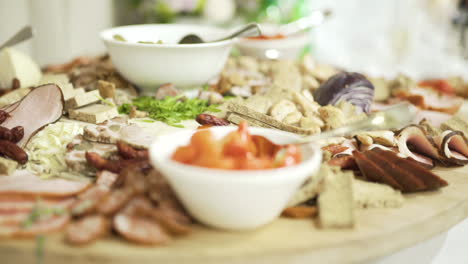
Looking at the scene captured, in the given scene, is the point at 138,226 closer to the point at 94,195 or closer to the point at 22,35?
the point at 94,195

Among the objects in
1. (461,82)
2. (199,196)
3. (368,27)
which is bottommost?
(368,27)

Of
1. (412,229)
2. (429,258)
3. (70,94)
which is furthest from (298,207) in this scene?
(70,94)

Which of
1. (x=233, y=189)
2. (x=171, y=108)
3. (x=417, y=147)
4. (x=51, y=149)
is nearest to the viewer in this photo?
(x=233, y=189)

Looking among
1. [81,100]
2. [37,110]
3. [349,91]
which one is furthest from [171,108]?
[349,91]

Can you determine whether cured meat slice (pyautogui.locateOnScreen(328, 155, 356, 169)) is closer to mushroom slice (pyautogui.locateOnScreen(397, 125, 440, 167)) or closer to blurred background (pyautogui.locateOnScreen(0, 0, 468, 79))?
mushroom slice (pyautogui.locateOnScreen(397, 125, 440, 167))

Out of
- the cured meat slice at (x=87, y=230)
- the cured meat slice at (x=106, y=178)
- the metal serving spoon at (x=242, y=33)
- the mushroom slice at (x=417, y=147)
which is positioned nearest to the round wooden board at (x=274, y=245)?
the cured meat slice at (x=87, y=230)

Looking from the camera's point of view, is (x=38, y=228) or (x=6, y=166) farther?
(x=6, y=166)

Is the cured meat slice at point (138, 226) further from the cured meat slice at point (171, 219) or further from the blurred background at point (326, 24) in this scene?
the blurred background at point (326, 24)

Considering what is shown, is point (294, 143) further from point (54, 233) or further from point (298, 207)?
point (54, 233)
